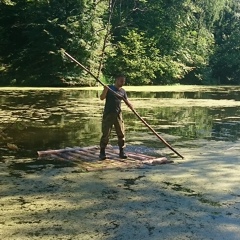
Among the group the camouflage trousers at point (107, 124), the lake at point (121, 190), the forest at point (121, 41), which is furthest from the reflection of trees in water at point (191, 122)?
the forest at point (121, 41)

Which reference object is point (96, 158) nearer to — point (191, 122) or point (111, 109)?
point (111, 109)

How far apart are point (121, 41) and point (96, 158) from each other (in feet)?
87.1

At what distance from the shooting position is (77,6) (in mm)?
27219

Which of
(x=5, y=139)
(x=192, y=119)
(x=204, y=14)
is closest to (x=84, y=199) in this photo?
(x=5, y=139)

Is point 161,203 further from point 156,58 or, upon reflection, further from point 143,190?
point 156,58

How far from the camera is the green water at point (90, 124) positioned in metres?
8.52

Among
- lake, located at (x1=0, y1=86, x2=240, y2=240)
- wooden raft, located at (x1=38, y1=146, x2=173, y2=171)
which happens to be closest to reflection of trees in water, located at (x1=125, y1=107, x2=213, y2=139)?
lake, located at (x1=0, y1=86, x2=240, y2=240)

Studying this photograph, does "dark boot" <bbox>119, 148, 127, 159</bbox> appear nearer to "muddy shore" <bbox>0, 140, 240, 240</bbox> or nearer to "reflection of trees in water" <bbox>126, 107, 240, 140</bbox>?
"muddy shore" <bbox>0, 140, 240, 240</bbox>

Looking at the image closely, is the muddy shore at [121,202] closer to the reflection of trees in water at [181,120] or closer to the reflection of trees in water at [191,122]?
the reflection of trees in water at [191,122]

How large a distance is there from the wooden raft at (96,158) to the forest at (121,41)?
1886cm

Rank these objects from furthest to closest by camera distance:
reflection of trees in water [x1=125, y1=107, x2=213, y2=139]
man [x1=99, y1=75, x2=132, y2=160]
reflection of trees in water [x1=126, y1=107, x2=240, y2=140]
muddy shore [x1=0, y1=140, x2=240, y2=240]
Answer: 1. reflection of trees in water [x1=125, y1=107, x2=213, y2=139]
2. reflection of trees in water [x1=126, y1=107, x2=240, y2=140]
3. man [x1=99, y1=75, x2=132, y2=160]
4. muddy shore [x1=0, y1=140, x2=240, y2=240]

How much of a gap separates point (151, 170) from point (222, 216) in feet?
6.41

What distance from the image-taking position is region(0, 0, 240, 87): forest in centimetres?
2700

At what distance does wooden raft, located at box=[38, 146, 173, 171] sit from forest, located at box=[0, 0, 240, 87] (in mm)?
18861
